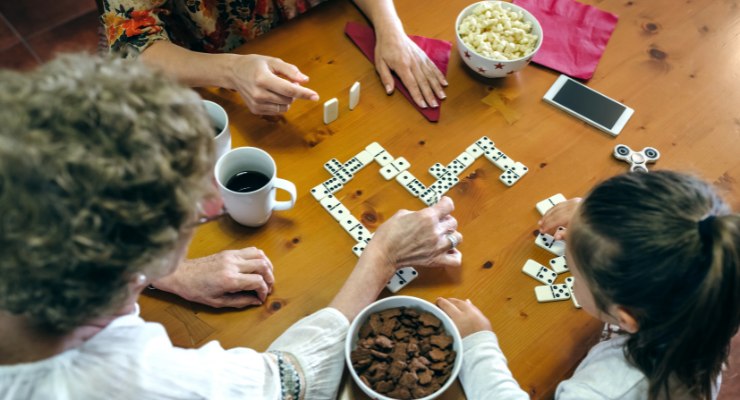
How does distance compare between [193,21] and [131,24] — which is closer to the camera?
[131,24]

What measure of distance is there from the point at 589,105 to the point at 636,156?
20 cm

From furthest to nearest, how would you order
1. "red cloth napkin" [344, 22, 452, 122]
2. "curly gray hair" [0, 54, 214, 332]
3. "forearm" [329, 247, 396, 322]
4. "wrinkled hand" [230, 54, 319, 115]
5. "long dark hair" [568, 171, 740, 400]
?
"red cloth napkin" [344, 22, 452, 122]
"wrinkled hand" [230, 54, 319, 115]
"forearm" [329, 247, 396, 322]
"long dark hair" [568, 171, 740, 400]
"curly gray hair" [0, 54, 214, 332]

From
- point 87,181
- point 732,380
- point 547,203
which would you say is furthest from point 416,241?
point 732,380

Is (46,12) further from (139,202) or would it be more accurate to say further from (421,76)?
(139,202)

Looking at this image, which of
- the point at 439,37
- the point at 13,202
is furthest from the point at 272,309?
the point at 439,37

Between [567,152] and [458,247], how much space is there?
446 mm

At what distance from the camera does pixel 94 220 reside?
523 millimetres

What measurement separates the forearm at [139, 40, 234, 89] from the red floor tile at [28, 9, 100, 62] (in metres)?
1.66

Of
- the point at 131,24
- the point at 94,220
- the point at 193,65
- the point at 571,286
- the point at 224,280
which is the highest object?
the point at 94,220

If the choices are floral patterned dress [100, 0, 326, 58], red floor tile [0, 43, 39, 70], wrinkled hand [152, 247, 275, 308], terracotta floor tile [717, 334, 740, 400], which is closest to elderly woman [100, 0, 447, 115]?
floral patterned dress [100, 0, 326, 58]

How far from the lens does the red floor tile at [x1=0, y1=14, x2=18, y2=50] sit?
8.93 ft

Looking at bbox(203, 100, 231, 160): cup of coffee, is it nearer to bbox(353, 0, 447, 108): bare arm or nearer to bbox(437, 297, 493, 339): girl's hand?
bbox(353, 0, 447, 108): bare arm

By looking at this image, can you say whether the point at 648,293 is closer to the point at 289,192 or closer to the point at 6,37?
the point at 289,192

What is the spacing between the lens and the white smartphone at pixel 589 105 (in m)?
1.39
